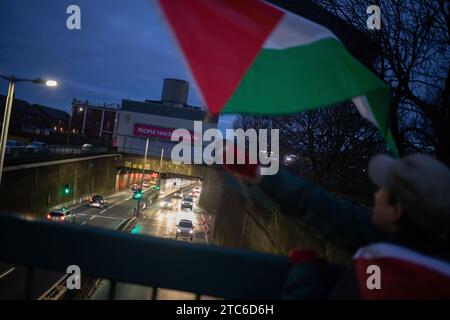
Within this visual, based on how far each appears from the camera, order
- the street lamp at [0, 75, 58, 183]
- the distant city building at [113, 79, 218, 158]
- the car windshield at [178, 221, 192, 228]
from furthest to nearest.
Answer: the distant city building at [113, 79, 218, 158] → the car windshield at [178, 221, 192, 228] → the street lamp at [0, 75, 58, 183]

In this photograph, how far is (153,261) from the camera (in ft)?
6.85

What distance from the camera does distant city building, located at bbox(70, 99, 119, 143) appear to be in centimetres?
11444

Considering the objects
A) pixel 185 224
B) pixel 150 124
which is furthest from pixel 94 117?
pixel 185 224

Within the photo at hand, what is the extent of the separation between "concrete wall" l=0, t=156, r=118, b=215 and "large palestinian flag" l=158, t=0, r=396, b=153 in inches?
1070

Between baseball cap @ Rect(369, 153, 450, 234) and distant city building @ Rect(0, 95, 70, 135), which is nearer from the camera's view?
baseball cap @ Rect(369, 153, 450, 234)

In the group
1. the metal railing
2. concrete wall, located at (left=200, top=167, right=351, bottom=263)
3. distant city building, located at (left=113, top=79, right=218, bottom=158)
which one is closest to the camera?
concrete wall, located at (left=200, top=167, right=351, bottom=263)

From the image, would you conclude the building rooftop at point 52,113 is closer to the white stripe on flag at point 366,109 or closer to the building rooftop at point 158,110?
the building rooftop at point 158,110

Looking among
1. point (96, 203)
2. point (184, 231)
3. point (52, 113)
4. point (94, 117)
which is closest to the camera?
point (184, 231)

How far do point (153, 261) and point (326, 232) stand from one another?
1043mm

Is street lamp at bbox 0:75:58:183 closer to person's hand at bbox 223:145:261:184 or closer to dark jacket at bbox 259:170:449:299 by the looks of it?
person's hand at bbox 223:145:261:184

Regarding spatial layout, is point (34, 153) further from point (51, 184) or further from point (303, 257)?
point (303, 257)

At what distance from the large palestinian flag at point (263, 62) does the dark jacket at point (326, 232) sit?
0.51 meters

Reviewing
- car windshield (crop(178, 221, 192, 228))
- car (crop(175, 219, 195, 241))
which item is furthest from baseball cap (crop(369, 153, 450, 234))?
car windshield (crop(178, 221, 192, 228))

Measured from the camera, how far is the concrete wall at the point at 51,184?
26.9m
